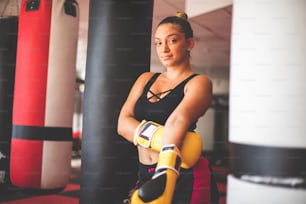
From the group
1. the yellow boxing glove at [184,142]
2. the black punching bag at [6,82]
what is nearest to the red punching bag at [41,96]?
the black punching bag at [6,82]

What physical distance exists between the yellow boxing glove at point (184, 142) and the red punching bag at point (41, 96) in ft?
4.60

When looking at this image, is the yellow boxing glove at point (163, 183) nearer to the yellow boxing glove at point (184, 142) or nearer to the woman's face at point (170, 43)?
the yellow boxing glove at point (184, 142)

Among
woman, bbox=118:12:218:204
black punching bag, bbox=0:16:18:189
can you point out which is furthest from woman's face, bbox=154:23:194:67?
black punching bag, bbox=0:16:18:189

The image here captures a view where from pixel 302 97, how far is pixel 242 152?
164 mm

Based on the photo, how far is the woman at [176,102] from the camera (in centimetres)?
77

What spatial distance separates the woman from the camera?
0.77m

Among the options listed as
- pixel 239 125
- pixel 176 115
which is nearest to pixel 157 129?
pixel 176 115

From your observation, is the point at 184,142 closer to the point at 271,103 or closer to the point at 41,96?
the point at 271,103

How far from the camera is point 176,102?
2.64 feet

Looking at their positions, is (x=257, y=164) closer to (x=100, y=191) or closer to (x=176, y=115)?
(x=176, y=115)

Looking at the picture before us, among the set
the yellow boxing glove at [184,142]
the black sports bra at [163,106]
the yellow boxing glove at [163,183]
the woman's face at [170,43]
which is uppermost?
the woman's face at [170,43]

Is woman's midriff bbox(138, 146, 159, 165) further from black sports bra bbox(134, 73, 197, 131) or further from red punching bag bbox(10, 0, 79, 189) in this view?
red punching bag bbox(10, 0, 79, 189)

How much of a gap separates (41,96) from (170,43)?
142 centimetres

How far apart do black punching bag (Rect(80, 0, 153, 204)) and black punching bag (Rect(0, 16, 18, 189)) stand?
1.66 meters
